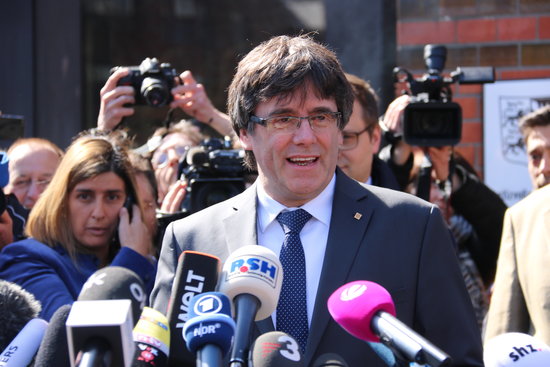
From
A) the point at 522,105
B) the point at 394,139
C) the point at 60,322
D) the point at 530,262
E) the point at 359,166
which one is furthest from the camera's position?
the point at 522,105

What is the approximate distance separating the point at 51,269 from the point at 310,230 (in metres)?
1.28

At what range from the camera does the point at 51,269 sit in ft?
10.9

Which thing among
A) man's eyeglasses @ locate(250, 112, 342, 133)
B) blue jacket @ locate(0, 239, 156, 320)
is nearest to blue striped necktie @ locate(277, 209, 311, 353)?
man's eyeglasses @ locate(250, 112, 342, 133)

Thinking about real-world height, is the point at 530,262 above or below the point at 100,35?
below

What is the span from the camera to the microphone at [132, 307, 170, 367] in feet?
5.41

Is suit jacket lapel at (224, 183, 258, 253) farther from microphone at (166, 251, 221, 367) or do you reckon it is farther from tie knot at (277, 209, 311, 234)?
microphone at (166, 251, 221, 367)

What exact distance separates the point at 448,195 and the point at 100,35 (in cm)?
348

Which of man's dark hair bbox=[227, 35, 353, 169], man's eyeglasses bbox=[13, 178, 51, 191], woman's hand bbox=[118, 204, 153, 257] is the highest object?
man's dark hair bbox=[227, 35, 353, 169]

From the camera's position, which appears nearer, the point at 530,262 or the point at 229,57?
the point at 530,262

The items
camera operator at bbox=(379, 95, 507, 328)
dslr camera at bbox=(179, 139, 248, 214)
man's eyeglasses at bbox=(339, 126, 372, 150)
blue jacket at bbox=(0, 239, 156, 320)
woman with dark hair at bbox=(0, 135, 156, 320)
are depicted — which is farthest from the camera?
camera operator at bbox=(379, 95, 507, 328)

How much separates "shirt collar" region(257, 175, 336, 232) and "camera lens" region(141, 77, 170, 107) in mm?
1385

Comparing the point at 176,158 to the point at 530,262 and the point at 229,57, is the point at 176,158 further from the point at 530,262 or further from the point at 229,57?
the point at 229,57

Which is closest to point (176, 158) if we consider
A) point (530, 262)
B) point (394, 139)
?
point (394, 139)

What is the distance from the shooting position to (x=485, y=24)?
5.21m
